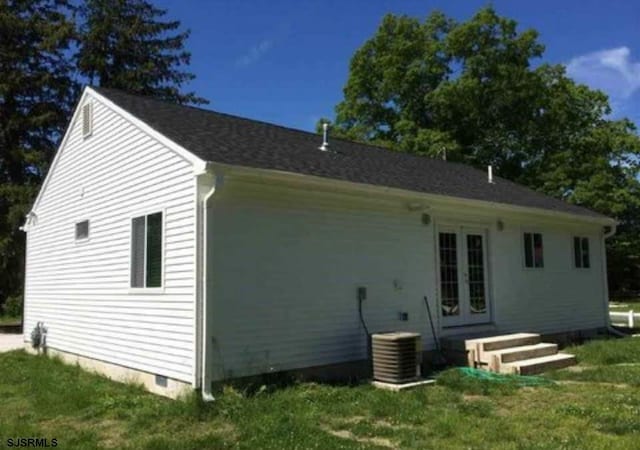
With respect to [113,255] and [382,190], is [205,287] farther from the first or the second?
[382,190]

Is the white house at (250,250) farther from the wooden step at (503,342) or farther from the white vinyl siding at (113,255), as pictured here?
the wooden step at (503,342)

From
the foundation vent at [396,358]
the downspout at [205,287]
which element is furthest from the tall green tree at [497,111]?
the downspout at [205,287]

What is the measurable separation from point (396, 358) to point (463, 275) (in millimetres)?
3357

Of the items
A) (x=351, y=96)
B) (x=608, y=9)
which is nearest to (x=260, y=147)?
(x=608, y=9)

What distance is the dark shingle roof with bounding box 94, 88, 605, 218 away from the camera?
27.2ft

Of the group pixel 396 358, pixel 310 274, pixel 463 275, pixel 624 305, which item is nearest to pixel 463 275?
pixel 463 275

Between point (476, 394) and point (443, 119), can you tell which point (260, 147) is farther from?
point (443, 119)

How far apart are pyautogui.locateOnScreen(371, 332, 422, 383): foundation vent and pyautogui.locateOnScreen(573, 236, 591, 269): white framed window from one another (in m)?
7.27

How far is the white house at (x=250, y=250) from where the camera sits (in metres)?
7.45

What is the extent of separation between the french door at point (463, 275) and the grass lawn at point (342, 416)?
2.13 meters

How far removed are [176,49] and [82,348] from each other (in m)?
20.6

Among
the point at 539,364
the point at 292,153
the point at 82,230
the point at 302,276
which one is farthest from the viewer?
the point at 82,230

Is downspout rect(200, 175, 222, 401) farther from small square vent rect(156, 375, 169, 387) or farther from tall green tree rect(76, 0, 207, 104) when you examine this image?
tall green tree rect(76, 0, 207, 104)

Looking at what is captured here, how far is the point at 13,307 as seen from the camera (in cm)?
2409
